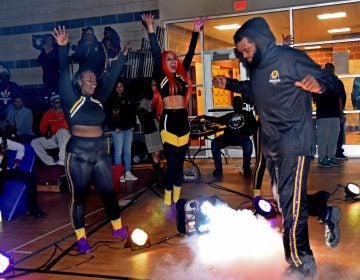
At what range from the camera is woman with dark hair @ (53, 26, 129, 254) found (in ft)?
15.0

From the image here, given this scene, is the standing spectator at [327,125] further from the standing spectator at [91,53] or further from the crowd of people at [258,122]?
the standing spectator at [91,53]

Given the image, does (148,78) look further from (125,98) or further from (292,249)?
(292,249)

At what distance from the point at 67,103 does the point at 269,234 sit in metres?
2.45

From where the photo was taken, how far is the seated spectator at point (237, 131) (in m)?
8.77

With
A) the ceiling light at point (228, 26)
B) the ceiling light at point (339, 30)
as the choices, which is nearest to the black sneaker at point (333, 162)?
the ceiling light at point (339, 30)

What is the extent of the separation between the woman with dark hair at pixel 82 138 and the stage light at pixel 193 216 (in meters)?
0.79

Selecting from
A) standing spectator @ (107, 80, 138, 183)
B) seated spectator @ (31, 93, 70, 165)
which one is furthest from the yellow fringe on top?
A: seated spectator @ (31, 93, 70, 165)

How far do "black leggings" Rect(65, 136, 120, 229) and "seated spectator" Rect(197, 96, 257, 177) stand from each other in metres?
4.13

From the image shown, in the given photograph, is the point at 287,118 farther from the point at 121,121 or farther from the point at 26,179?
the point at 121,121

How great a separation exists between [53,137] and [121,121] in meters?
1.36

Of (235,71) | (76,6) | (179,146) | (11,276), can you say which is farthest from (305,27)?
(11,276)

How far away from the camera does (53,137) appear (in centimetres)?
938

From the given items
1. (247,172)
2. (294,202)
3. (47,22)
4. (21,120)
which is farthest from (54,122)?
(294,202)

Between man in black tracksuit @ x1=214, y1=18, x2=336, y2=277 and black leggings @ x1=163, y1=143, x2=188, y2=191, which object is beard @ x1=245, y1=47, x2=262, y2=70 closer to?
man in black tracksuit @ x1=214, y1=18, x2=336, y2=277
